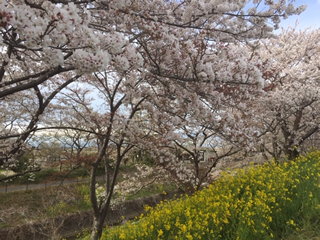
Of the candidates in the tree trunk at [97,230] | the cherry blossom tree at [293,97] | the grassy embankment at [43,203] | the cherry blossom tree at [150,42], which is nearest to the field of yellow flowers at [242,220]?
the cherry blossom tree at [150,42]

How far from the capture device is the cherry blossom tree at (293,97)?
1041 centimetres

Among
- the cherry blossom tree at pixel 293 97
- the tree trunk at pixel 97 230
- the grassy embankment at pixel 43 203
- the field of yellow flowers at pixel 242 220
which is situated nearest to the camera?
the field of yellow flowers at pixel 242 220

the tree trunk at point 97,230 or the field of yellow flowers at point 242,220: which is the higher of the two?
the field of yellow flowers at point 242,220

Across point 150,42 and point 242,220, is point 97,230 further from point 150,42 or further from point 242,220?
point 150,42

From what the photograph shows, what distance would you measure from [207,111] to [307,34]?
1472cm

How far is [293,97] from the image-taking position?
34.3 feet

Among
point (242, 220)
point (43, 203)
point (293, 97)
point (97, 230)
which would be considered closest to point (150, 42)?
point (242, 220)

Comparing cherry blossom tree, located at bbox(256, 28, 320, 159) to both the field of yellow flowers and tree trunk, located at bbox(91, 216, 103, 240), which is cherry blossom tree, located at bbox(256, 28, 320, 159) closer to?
the field of yellow flowers

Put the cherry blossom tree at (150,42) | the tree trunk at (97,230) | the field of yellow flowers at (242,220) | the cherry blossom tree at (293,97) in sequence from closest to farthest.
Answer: the cherry blossom tree at (150,42)
the field of yellow flowers at (242,220)
the tree trunk at (97,230)
the cherry blossom tree at (293,97)

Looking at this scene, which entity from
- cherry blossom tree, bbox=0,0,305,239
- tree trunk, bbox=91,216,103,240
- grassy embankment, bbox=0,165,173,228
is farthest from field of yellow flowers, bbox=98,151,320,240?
grassy embankment, bbox=0,165,173,228

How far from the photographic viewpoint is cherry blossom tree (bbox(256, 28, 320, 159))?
34.2ft

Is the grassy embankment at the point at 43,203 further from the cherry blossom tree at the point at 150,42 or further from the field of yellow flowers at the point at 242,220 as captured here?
the cherry blossom tree at the point at 150,42

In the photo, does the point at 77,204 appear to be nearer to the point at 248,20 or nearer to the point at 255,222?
the point at 255,222

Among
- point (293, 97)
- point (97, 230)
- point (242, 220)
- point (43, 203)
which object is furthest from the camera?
point (43, 203)
